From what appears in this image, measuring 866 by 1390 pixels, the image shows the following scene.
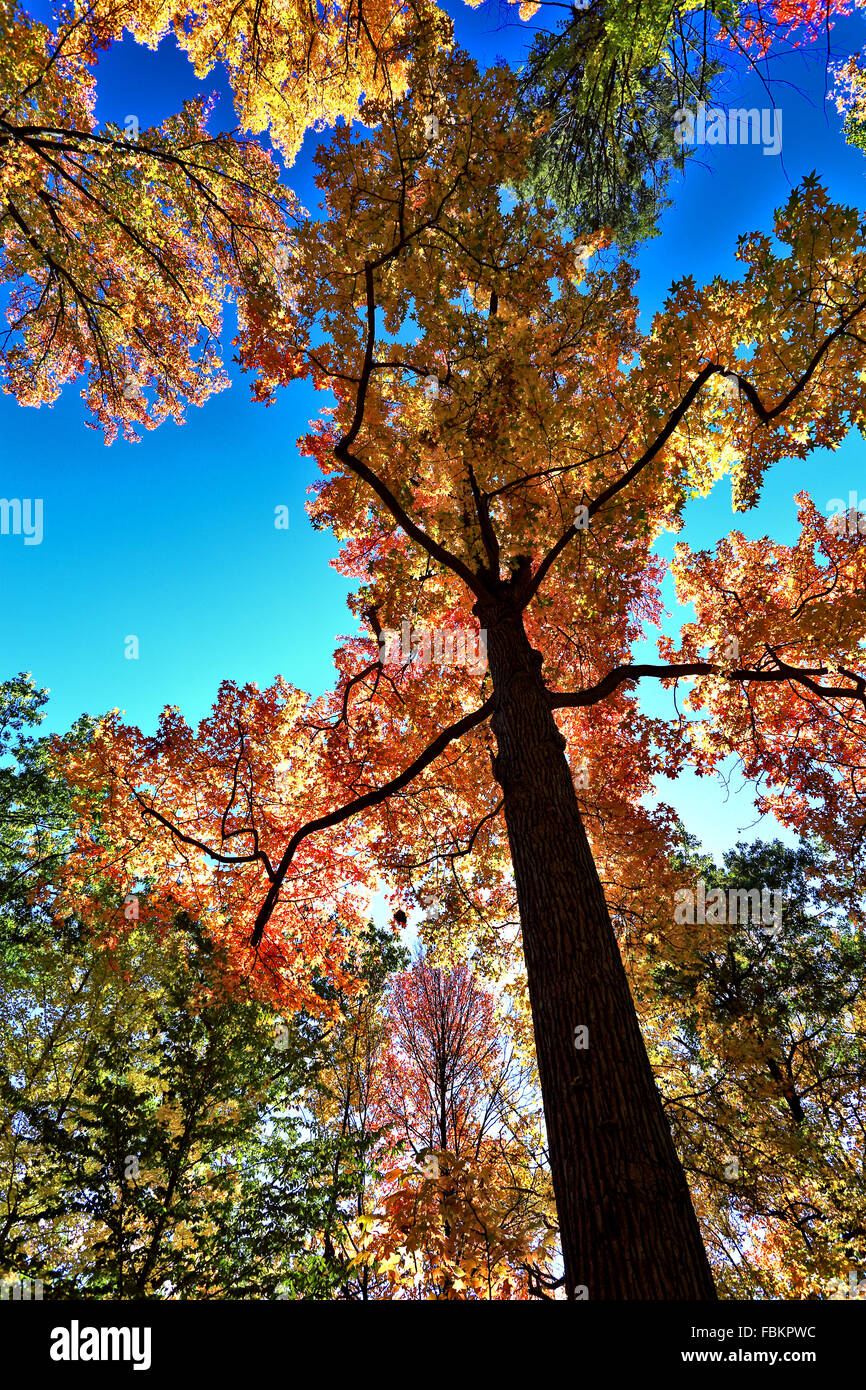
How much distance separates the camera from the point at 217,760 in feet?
23.2

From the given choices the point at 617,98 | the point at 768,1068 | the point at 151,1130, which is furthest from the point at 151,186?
the point at 768,1068

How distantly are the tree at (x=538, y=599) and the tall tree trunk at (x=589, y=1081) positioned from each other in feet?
0.05

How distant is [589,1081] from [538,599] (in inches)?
190

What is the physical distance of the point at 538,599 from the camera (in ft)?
20.7

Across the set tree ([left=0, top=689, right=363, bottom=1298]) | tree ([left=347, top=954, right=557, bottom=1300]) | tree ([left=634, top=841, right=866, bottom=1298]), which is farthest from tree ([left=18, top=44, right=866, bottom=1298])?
tree ([left=634, top=841, right=866, bottom=1298])

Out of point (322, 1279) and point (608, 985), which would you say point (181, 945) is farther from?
point (608, 985)

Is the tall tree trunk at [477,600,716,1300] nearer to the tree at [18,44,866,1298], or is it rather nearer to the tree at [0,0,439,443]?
the tree at [18,44,866,1298]

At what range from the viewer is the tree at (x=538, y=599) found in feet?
10.5

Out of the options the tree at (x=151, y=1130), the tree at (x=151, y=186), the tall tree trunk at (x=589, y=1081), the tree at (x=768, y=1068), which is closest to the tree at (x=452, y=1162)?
the tall tree trunk at (x=589, y=1081)

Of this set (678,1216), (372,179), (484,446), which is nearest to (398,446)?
(484,446)

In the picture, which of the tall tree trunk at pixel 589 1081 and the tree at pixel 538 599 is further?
the tree at pixel 538 599

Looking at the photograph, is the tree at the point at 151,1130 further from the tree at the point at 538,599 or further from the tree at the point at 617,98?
the tree at the point at 617,98

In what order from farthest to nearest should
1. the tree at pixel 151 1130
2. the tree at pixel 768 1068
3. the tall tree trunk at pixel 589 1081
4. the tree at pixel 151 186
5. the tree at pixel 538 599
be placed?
the tree at pixel 768 1068
the tree at pixel 151 1130
the tree at pixel 151 186
the tree at pixel 538 599
the tall tree trunk at pixel 589 1081

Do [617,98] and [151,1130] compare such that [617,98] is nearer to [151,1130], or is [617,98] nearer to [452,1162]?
[452,1162]
